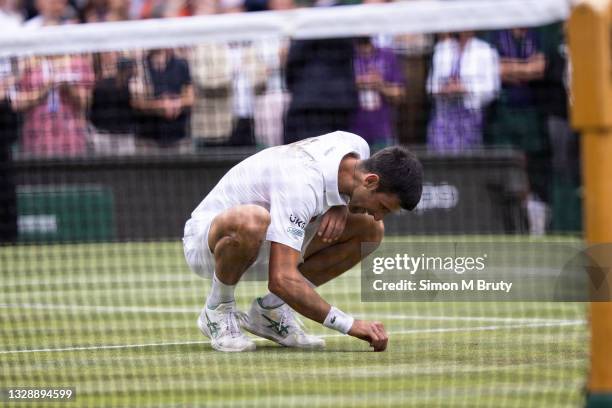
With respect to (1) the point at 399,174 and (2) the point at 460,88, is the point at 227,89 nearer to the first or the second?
(2) the point at 460,88

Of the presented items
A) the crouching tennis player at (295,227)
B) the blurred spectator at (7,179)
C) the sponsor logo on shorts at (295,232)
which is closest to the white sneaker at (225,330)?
the crouching tennis player at (295,227)

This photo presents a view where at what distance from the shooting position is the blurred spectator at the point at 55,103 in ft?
32.3

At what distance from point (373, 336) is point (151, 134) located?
7547 millimetres

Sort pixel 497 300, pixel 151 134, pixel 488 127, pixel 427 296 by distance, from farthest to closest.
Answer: pixel 151 134, pixel 488 127, pixel 497 300, pixel 427 296

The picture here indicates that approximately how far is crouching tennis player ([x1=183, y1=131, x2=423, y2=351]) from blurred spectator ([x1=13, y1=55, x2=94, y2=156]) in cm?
289

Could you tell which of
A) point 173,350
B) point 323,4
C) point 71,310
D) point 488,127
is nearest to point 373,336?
point 173,350

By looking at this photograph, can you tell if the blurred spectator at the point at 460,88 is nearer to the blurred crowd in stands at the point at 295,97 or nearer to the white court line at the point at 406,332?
the blurred crowd in stands at the point at 295,97

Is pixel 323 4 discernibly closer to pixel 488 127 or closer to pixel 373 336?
pixel 488 127

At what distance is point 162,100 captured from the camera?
1127 centimetres

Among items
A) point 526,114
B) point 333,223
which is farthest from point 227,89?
point 333,223

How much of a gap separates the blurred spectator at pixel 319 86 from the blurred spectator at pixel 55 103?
6.63 ft

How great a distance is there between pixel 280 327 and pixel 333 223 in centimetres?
67

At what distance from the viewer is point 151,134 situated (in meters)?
12.9

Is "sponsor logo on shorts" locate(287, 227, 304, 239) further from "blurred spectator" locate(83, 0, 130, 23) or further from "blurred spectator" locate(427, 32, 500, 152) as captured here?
"blurred spectator" locate(83, 0, 130, 23)
